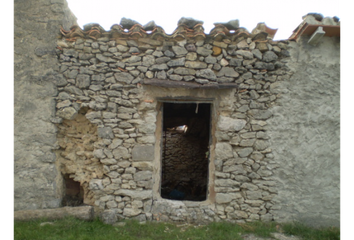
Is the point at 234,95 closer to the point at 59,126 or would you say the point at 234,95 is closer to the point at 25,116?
the point at 59,126

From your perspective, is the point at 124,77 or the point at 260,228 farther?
the point at 124,77

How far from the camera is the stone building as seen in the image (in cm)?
413

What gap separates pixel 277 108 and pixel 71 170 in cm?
384

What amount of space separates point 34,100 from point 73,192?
1870 millimetres

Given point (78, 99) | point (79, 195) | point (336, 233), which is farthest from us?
point (79, 195)

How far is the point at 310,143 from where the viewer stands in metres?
4.14

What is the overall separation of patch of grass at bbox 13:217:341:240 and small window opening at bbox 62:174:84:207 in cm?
54

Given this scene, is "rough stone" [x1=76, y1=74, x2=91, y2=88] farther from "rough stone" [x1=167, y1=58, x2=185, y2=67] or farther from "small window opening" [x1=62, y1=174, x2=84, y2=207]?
"small window opening" [x1=62, y1=174, x2=84, y2=207]

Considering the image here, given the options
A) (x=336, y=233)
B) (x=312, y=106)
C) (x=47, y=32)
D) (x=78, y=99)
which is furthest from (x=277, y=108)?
(x=47, y=32)

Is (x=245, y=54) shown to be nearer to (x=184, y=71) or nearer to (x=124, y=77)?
(x=184, y=71)

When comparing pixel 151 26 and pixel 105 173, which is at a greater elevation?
pixel 151 26

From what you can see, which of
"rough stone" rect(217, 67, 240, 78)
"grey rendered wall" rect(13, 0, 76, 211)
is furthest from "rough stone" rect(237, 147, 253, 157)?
"grey rendered wall" rect(13, 0, 76, 211)

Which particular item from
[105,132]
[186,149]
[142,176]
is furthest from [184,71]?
[186,149]

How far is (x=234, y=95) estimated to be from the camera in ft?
13.7
